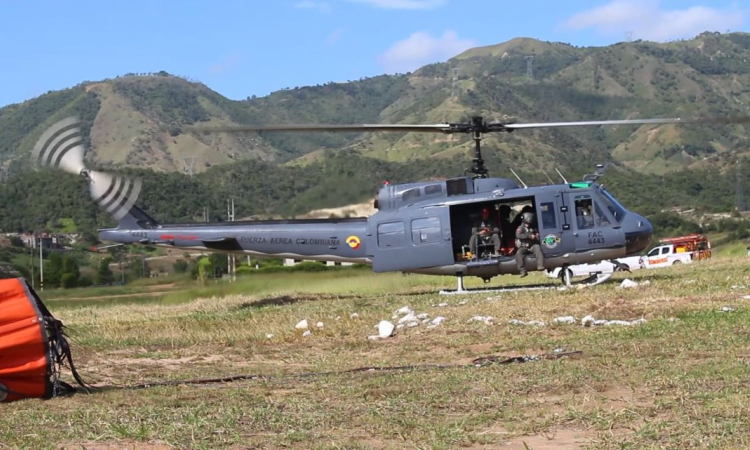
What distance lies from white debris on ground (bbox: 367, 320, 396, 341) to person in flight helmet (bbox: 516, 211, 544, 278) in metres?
5.42

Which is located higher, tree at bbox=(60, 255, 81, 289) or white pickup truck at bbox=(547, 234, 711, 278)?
tree at bbox=(60, 255, 81, 289)

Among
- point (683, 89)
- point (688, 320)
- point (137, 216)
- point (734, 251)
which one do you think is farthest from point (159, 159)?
point (688, 320)

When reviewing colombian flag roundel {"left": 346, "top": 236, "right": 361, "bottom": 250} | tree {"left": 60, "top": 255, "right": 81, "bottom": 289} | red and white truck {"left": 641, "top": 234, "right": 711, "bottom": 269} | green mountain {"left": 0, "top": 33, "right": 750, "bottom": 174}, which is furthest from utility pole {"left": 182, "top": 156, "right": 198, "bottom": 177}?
colombian flag roundel {"left": 346, "top": 236, "right": 361, "bottom": 250}

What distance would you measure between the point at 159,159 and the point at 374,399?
15013 cm

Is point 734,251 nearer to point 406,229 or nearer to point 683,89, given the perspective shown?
point 406,229

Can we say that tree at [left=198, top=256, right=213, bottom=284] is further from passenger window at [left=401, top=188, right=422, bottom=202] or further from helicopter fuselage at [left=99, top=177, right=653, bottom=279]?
passenger window at [left=401, top=188, right=422, bottom=202]

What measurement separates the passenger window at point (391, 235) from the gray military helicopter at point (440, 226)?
2 cm

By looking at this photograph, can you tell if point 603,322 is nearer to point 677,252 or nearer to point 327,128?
point 327,128

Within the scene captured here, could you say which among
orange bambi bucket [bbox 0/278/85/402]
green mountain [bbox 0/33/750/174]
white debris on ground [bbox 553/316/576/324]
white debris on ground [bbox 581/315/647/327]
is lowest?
white debris on ground [bbox 581/315/647/327]

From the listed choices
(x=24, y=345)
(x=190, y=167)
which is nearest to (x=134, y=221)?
(x=24, y=345)

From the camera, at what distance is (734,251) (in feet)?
134

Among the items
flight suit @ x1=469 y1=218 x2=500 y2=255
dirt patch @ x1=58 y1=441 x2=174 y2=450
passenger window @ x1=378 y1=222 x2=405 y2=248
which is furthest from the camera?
passenger window @ x1=378 y1=222 x2=405 y2=248

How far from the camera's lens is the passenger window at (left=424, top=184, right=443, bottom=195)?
20.5 m

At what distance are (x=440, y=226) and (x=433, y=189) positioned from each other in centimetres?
Answer: 82
